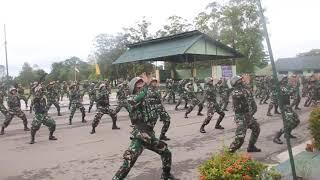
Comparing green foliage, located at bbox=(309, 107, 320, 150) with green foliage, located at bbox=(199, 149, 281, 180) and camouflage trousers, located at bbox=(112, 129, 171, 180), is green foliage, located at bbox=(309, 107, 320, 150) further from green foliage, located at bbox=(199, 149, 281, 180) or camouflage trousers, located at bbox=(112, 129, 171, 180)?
green foliage, located at bbox=(199, 149, 281, 180)

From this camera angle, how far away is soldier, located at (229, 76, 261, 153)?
29.3ft

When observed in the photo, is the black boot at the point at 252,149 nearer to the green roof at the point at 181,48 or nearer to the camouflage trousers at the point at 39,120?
the camouflage trousers at the point at 39,120

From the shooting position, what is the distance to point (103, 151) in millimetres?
10828

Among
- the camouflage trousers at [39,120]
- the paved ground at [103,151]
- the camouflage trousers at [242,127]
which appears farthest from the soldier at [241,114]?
the camouflage trousers at [39,120]

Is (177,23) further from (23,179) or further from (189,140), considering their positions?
(23,179)

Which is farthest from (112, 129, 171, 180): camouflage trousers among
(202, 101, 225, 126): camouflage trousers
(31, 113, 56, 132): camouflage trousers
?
(202, 101, 225, 126): camouflage trousers

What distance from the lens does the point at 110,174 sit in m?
8.31

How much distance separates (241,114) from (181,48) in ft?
61.2

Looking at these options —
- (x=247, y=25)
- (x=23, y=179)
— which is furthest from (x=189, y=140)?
(x=247, y=25)

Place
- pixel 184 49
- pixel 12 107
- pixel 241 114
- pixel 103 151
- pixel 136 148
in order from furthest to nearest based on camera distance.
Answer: pixel 184 49, pixel 12 107, pixel 103 151, pixel 241 114, pixel 136 148

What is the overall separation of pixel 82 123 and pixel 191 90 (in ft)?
16.2

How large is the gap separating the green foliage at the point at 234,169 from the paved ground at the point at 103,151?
4.25ft

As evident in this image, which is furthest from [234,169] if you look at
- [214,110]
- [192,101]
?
[192,101]

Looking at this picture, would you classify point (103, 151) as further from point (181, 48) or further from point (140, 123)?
point (181, 48)
